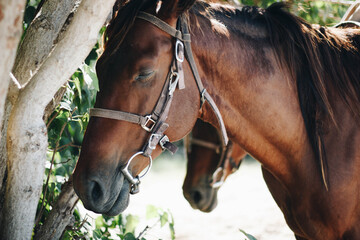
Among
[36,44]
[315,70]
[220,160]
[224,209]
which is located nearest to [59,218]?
[36,44]

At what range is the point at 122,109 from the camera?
6.40 ft

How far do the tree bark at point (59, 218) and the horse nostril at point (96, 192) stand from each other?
1.11ft

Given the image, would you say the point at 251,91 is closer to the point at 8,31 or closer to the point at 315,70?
the point at 315,70

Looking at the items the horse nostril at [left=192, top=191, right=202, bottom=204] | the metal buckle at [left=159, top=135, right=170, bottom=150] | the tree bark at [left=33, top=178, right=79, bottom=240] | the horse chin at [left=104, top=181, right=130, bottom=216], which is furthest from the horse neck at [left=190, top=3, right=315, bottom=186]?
the horse nostril at [left=192, top=191, right=202, bottom=204]

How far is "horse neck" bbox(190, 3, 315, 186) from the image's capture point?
7.22 feet

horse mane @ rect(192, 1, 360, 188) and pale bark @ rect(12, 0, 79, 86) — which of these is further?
horse mane @ rect(192, 1, 360, 188)

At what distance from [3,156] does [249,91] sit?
119 centimetres

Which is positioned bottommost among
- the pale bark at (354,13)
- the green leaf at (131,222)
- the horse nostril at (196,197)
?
the horse nostril at (196,197)

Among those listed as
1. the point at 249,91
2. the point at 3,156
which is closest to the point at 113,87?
the point at 3,156

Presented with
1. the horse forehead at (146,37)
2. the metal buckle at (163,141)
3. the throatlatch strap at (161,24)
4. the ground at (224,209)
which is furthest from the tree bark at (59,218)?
the ground at (224,209)

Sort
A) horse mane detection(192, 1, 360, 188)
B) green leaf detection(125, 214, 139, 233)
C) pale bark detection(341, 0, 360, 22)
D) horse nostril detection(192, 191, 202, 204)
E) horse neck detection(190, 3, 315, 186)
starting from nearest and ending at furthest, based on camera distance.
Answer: horse neck detection(190, 3, 315, 186) → horse mane detection(192, 1, 360, 188) → green leaf detection(125, 214, 139, 233) → pale bark detection(341, 0, 360, 22) → horse nostril detection(192, 191, 202, 204)

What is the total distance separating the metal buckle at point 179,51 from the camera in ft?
6.69

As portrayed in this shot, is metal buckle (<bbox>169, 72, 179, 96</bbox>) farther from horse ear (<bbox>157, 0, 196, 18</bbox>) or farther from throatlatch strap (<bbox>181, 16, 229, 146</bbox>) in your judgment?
horse ear (<bbox>157, 0, 196, 18</bbox>)

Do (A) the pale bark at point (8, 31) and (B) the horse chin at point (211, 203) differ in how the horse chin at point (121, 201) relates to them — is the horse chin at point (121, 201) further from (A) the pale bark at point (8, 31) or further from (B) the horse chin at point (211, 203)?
(B) the horse chin at point (211, 203)
